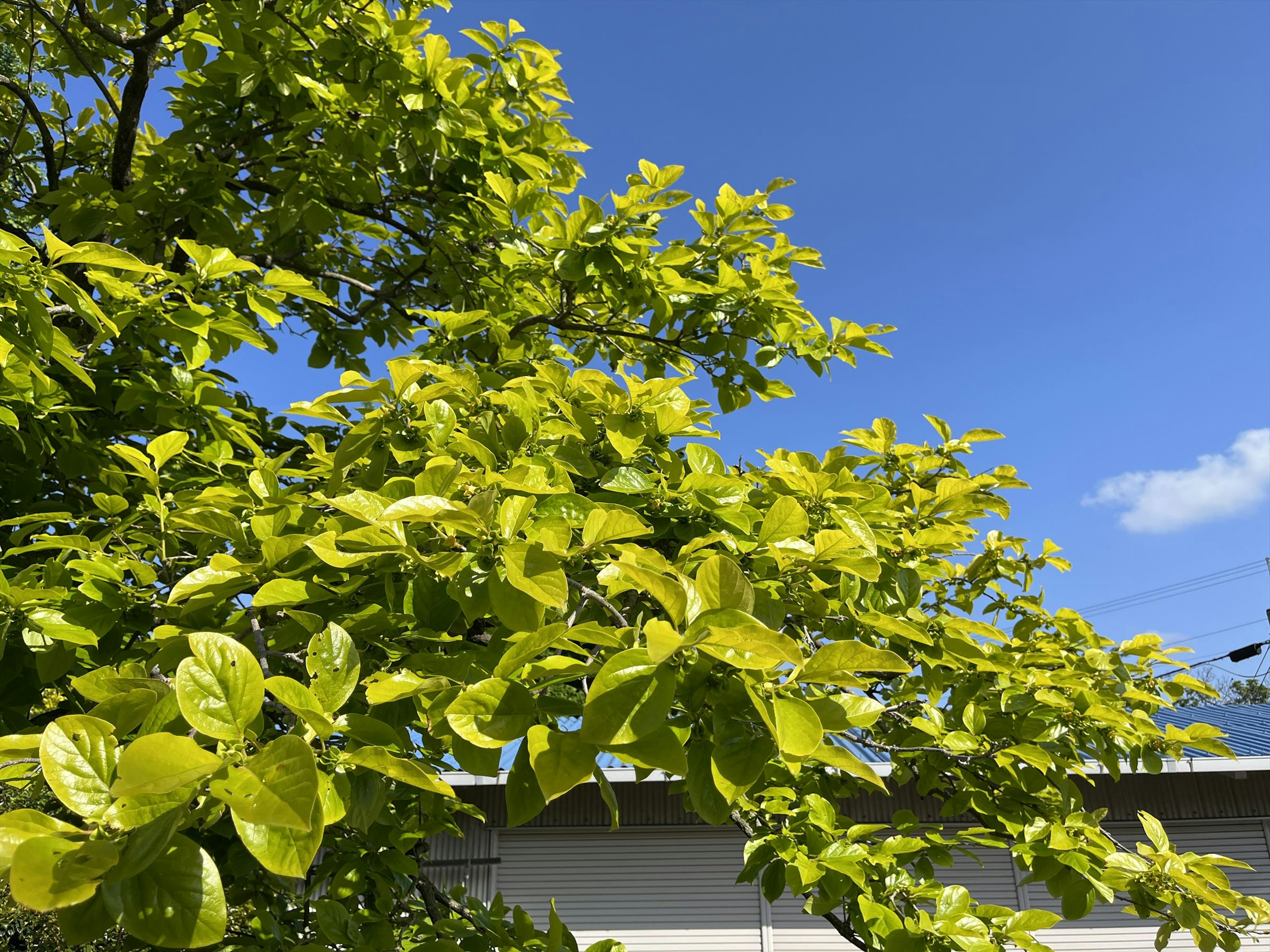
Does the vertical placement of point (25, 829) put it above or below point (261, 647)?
below

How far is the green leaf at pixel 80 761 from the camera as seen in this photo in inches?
34.4

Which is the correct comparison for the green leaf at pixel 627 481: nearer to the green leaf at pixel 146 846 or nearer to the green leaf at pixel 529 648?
the green leaf at pixel 529 648

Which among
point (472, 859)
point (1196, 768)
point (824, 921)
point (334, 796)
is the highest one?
point (334, 796)

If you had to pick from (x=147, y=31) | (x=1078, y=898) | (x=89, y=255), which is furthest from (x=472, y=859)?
(x=89, y=255)

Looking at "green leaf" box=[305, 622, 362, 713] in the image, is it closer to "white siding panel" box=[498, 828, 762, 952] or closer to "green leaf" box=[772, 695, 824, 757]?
"green leaf" box=[772, 695, 824, 757]

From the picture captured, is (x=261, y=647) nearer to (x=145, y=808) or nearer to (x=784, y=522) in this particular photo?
(x=145, y=808)

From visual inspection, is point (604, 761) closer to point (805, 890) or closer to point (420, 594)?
point (805, 890)

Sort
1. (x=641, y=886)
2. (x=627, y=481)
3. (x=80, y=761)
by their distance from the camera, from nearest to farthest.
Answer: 1. (x=80, y=761)
2. (x=627, y=481)
3. (x=641, y=886)

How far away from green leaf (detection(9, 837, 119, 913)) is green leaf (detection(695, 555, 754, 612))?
2.36 feet

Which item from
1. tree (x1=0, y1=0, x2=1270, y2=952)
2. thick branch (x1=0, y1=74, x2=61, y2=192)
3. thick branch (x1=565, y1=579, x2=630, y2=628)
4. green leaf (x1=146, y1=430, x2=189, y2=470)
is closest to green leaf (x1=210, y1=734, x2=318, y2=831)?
tree (x1=0, y1=0, x2=1270, y2=952)

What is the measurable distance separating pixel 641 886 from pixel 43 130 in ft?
31.8

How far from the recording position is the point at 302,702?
3.46ft

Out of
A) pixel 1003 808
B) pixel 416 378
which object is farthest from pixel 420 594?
pixel 1003 808

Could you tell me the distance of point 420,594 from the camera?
1.42 m
